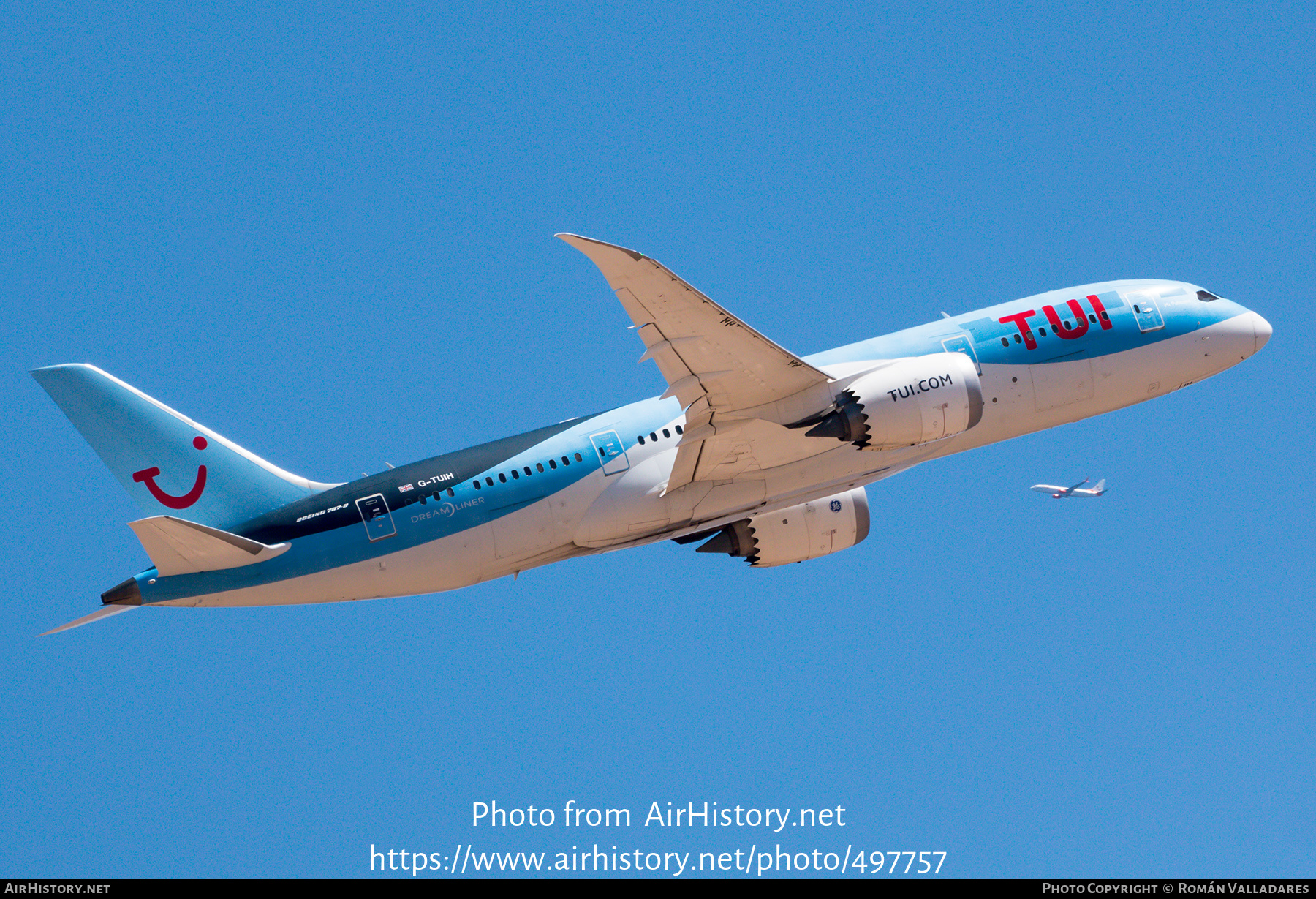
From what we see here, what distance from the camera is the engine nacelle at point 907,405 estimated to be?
28453 mm

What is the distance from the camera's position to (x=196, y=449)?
29516mm

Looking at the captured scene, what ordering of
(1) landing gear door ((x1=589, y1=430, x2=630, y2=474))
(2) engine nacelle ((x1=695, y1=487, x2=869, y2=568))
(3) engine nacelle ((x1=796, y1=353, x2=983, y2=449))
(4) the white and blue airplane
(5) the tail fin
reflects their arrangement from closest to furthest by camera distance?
(4) the white and blue airplane
(3) engine nacelle ((x1=796, y1=353, x2=983, y2=449))
(5) the tail fin
(1) landing gear door ((x1=589, y1=430, x2=630, y2=474))
(2) engine nacelle ((x1=695, y1=487, x2=869, y2=568))

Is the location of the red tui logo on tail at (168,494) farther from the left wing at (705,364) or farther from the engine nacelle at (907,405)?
the engine nacelle at (907,405)

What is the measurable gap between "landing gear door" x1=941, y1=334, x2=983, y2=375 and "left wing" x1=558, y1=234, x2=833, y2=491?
384 centimetres

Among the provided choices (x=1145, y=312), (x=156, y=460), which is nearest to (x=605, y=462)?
A: (x=156, y=460)

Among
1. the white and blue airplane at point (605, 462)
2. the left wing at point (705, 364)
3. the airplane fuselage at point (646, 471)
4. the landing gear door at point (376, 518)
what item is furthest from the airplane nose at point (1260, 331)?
the landing gear door at point (376, 518)

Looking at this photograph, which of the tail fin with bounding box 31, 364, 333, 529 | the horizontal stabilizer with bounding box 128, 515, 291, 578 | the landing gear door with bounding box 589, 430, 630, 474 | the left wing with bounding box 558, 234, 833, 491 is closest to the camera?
the left wing with bounding box 558, 234, 833, 491

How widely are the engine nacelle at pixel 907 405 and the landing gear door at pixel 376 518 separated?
9099 mm

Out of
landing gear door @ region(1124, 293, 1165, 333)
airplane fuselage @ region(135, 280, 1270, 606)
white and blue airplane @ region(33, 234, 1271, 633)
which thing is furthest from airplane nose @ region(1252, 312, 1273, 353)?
white and blue airplane @ region(33, 234, 1271, 633)

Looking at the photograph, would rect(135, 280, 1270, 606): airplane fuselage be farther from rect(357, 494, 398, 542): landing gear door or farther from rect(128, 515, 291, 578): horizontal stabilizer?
rect(128, 515, 291, 578): horizontal stabilizer

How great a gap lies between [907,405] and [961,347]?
3.26 meters

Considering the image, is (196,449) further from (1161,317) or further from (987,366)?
(1161,317)

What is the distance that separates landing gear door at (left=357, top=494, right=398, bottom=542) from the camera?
28734 millimetres
